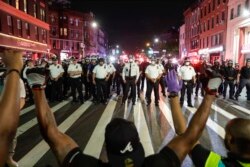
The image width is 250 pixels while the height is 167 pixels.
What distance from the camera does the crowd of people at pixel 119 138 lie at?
5.56 ft

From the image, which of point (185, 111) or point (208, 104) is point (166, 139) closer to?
point (185, 111)

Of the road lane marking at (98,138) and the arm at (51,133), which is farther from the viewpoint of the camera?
the road lane marking at (98,138)

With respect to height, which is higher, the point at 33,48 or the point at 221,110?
the point at 33,48

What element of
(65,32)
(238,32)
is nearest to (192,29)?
(65,32)

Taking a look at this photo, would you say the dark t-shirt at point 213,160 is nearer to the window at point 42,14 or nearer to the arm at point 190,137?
the arm at point 190,137

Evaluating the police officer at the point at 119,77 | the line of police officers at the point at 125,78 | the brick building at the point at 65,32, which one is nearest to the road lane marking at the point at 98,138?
the line of police officers at the point at 125,78

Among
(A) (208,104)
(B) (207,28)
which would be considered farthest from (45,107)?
(B) (207,28)

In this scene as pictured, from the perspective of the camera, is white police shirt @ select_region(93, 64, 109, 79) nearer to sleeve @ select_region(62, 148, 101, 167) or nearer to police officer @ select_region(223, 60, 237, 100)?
police officer @ select_region(223, 60, 237, 100)

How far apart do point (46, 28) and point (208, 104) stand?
44.3m

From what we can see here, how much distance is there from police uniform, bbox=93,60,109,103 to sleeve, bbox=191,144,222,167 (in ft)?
37.0

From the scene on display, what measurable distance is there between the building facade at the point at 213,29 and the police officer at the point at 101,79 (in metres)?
27.0

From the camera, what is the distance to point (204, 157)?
2238 mm

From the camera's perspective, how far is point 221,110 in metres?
11.8

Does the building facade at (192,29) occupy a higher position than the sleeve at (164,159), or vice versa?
the building facade at (192,29)
